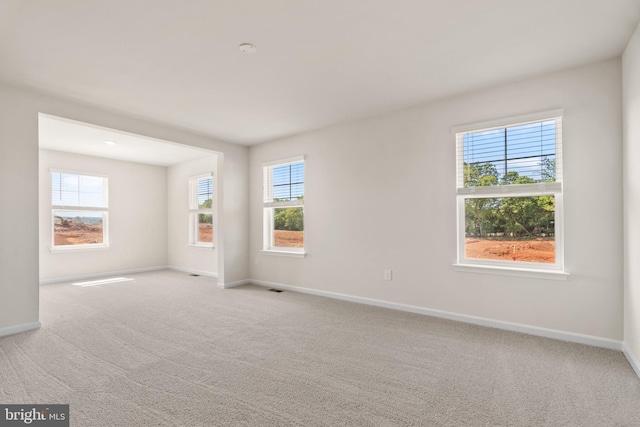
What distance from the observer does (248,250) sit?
6000 mm

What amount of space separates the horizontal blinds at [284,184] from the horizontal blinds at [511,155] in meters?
2.56

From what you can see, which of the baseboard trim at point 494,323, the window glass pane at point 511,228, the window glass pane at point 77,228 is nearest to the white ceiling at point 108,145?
the window glass pane at point 77,228

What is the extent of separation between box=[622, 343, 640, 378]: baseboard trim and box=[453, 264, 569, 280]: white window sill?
2.23ft

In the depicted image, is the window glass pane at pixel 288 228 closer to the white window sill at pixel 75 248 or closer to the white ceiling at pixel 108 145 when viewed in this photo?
the white ceiling at pixel 108 145

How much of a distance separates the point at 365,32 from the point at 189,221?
6167 millimetres

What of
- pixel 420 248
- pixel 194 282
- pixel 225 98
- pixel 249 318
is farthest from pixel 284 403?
pixel 194 282

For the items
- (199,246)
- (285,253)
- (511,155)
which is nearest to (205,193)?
(199,246)

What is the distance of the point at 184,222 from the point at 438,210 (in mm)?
5904

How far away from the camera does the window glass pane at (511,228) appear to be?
3230mm

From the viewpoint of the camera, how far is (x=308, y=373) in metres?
2.46

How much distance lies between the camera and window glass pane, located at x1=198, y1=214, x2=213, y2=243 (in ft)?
23.2

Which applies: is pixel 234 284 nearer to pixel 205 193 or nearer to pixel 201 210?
pixel 201 210

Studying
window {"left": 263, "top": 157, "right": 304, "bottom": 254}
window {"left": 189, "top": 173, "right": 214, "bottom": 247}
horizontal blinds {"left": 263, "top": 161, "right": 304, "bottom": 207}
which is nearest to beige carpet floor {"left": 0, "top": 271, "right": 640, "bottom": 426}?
window {"left": 263, "top": 157, "right": 304, "bottom": 254}

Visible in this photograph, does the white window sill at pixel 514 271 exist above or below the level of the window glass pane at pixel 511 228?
below
